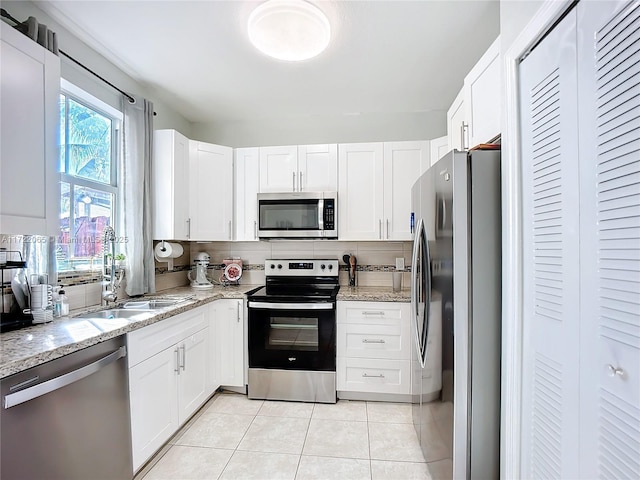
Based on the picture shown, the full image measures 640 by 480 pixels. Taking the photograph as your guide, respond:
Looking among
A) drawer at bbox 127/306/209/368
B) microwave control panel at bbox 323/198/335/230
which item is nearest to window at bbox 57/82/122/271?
drawer at bbox 127/306/209/368

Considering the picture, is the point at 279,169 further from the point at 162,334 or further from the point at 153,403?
the point at 153,403

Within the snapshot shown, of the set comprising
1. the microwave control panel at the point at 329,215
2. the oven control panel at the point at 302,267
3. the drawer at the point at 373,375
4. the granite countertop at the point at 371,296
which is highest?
the microwave control panel at the point at 329,215

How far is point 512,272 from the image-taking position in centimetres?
122

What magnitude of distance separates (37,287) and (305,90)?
2.27 metres

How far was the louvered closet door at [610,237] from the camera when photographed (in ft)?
2.39

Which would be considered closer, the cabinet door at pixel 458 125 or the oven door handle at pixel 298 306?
the cabinet door at pixel 458 125

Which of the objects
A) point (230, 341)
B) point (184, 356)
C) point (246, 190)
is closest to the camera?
point (184, 356)

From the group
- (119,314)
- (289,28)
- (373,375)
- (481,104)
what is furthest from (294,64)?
(373,375)

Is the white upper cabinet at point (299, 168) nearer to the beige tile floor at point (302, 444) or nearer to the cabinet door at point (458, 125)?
the cabinet door at point (458, 125)

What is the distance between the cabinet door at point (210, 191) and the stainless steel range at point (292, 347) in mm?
786

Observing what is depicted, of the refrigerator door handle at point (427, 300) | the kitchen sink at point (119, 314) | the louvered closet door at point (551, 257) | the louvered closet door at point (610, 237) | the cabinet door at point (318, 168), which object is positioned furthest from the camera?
the cabinet door at point (318, 168)

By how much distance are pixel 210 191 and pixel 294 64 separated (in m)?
1.36

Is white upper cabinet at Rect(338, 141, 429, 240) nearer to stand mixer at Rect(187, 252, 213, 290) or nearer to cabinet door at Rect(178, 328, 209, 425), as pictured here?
stand mixer at Rect(187, 252, 213, 290)

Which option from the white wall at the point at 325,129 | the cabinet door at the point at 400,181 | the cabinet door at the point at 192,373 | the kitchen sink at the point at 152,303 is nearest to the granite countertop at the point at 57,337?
the kitchen sink at the point at 152,303
